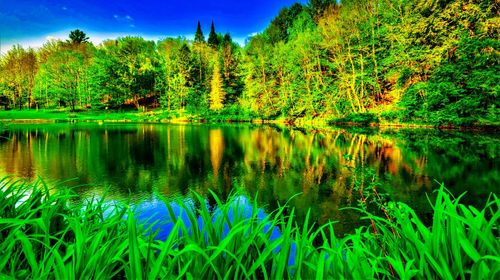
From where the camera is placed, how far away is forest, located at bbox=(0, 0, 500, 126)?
948 inches

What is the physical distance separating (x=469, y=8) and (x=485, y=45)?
3.70m

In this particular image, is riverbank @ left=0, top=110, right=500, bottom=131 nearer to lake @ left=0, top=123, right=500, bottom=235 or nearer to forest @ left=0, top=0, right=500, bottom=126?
forest @ left=0, top=0, right=500, bottom=126

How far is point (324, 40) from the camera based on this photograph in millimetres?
36312

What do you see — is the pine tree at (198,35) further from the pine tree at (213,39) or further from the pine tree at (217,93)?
the pine tree at (217,93)

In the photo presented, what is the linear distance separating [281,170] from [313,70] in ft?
101

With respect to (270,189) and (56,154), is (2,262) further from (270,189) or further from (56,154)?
(56,154)

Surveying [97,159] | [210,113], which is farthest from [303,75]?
[97,159]

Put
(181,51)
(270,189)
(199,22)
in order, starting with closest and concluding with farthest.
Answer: (270,189) < (181,51) < (199,22)

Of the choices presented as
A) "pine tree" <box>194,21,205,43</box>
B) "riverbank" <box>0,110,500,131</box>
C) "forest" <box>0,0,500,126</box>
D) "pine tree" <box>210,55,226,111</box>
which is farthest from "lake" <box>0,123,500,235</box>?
"pine tree" <box>194,21,205,43</box>

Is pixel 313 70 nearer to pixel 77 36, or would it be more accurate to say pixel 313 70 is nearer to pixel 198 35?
pixel 198 35

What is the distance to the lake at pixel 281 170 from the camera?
8148 mm

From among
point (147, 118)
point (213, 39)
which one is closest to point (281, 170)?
point (147, 118)

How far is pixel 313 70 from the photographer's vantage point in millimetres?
39781

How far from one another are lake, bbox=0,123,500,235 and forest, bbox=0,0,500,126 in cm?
900
